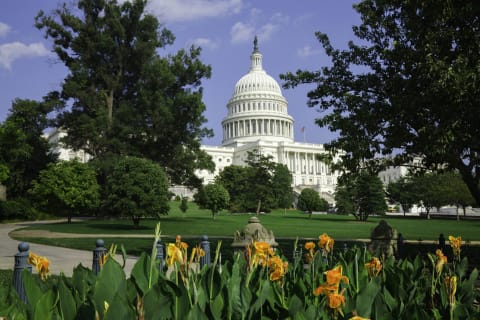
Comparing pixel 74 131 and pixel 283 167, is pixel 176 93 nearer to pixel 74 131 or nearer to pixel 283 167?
pixel 74 131

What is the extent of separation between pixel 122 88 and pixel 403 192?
183ft

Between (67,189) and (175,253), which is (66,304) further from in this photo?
(67,189)

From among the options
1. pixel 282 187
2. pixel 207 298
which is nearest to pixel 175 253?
pixel 207 298

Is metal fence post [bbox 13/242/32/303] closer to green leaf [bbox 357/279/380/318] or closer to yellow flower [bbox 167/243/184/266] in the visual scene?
yellow flower [bbox 167/243/184/266]

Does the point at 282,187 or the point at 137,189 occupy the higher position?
the point at 282,187

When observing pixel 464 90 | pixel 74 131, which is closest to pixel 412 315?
pixel 464 90

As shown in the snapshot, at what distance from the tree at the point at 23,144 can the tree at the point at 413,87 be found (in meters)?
27.3

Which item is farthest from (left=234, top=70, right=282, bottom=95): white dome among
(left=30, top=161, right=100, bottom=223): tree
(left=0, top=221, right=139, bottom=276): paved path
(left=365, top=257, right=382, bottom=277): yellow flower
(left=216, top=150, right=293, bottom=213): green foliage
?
(left=365, top=257, right=382, bottom=277): yellow flower

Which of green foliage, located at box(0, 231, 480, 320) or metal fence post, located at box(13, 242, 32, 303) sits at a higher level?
green foliage, located at box(0, 231, 480, 320)

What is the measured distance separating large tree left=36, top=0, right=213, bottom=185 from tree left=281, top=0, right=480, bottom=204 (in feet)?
76.4

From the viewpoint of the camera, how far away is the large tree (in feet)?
119

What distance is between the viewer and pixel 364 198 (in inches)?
2359

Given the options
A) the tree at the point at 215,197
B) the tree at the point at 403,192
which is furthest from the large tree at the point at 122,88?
the tree at the point at 403,192

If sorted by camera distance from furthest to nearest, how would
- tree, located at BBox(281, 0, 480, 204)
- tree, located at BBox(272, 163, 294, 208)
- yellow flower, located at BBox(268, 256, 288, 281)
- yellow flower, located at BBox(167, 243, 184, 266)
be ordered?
tree, located at BBox(272, 163, 294, 208)
tree, located at BBox(281, 0, 480, 204)
yellow flower, located at BBox(268, 256, 288, 281)
yellow flower, located at BBox(167, 243, 184, 266)
